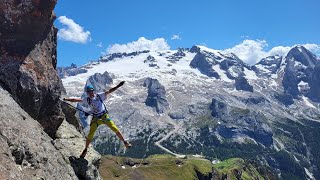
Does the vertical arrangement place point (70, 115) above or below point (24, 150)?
above

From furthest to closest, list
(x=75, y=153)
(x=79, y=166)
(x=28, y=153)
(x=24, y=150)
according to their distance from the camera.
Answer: (x=75, y=153)
(x=79, y=166)
(x=28, y=153)
(x=24, y=150)

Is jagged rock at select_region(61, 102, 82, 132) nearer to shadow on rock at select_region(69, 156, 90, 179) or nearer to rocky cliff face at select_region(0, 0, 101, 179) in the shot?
rocky cliff face at select_region(0, 0, 101, 179)

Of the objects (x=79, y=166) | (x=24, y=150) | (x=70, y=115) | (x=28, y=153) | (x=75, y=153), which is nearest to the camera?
(x=24, y=150)

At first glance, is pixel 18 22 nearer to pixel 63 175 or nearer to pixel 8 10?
pixel 8 10

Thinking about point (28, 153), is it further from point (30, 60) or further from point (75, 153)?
point (75, 153)

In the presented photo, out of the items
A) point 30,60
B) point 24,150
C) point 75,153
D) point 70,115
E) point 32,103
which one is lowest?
point 24,150

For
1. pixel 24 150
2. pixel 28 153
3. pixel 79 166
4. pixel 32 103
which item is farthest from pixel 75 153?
pixel 24 150

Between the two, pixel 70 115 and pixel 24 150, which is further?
pixel 70 115

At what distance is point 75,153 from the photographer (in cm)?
3378

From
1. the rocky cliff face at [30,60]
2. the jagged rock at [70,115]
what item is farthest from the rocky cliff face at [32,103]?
the jagged rock at [70,115]

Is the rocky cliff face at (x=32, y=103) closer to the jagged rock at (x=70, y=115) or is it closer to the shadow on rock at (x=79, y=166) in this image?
the shadow on rock at (x=79, y=166)

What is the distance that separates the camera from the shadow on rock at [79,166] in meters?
31.5

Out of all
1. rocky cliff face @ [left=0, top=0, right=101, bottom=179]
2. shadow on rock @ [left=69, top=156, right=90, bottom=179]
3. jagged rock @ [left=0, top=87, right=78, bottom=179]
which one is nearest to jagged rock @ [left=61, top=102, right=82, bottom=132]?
rocky cliff face @ [left=0, top=0, right=101, bottom=179]

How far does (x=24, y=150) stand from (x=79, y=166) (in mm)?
8783
